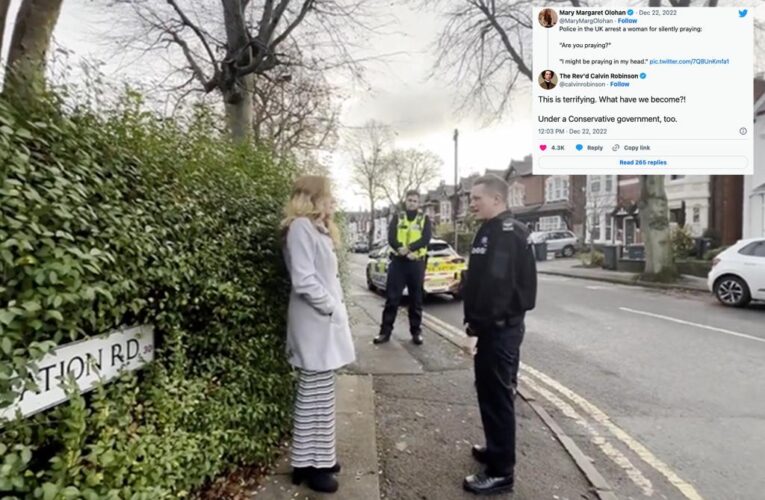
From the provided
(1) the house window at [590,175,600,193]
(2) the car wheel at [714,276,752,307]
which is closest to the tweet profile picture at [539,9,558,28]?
(2) the car wheel at [714,276,752,307]

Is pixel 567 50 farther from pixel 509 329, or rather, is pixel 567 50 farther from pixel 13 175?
pixel 13 175

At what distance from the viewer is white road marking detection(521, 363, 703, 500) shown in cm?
304

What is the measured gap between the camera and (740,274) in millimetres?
10094

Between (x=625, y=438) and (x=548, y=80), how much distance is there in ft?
9.33

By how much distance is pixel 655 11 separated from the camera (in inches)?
108

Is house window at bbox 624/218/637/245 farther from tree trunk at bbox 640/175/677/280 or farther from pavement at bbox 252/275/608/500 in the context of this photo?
pavement at bbox 252/275/608/500

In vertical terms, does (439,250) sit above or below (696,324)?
above

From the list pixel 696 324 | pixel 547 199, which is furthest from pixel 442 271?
pixel 547 199

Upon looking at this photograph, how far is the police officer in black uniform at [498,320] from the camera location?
2816 millimetres

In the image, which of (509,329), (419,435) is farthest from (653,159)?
(419,435)

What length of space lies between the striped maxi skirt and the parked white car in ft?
34.8

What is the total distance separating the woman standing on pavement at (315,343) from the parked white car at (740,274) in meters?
10.6

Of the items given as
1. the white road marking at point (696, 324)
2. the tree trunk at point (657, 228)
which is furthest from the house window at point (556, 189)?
the white road marking at point (696, 324)

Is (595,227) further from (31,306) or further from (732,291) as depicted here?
(31,306)
